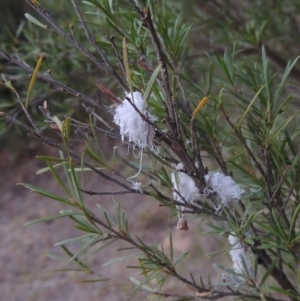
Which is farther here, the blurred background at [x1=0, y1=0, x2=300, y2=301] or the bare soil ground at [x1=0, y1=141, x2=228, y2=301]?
the bare soil ground at [x1=0, y1=141, x2=228, y2=301]

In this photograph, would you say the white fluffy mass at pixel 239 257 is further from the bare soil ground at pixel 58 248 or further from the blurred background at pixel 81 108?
the bare soil ground at pixel 58 248

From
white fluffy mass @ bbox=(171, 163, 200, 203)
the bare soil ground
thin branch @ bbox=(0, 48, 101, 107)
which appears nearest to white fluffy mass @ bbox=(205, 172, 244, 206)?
white fluffy mass @ bbox=(171, 163, 200, 203)

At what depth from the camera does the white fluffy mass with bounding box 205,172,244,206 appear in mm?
417

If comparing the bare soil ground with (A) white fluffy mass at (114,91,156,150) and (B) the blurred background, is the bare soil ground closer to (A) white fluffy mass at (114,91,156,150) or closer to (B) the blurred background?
(B) the blurred background

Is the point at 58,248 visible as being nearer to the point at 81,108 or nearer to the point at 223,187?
the point at 81,108

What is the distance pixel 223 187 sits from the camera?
0.42 m

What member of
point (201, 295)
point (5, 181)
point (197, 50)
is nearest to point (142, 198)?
point (5, 181)

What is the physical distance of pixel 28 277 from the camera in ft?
6.09

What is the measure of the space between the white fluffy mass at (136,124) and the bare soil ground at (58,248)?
1.02 metres

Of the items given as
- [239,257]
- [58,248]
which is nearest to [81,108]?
[58,248]

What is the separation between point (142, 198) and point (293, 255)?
186cm

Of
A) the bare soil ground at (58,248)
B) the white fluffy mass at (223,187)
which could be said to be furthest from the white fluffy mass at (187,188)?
the bare soil ground at (58,248)

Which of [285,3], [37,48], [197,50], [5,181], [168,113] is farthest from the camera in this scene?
[5,181]

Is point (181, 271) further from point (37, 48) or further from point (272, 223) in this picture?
point (272, 223)
